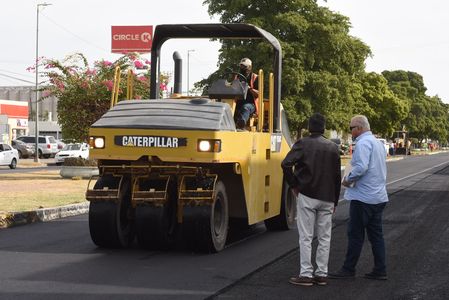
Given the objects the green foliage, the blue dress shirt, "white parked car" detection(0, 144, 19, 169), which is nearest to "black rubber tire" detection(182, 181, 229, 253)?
the blue dress shirt

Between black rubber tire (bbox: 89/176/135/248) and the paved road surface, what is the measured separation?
0.20m

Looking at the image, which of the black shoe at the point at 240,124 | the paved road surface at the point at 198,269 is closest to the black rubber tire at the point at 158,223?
the paved road surface at the point at 198,269

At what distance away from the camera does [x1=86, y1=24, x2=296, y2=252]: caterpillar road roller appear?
854cm

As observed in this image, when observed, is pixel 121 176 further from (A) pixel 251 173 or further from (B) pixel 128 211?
(A) pixel 251 173

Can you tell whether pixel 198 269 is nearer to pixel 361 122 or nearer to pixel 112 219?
pixel 112 219

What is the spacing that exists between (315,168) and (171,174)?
239 cm

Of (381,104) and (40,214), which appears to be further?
(381,104)

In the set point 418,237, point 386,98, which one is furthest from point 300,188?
point 386,98

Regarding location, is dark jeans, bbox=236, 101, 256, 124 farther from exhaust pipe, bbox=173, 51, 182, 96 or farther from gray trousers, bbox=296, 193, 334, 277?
gray trousers, bbox=296, 193, 334, 277

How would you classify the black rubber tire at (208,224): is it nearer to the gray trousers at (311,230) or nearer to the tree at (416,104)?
the gray trousers at (311,230)

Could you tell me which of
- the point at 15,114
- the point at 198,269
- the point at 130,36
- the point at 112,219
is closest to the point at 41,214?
the point at 112,219

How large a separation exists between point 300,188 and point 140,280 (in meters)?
1.97

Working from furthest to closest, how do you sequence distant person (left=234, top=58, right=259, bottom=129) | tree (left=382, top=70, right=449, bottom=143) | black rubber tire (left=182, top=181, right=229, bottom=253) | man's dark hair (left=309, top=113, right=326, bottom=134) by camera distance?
tree (left=382, top=70, right=449, bottom=143) < distant person (left=234, top=58, right=259, bottom=129) < black rubber tire (left=182, top=181, right=229, bottom=253) < man's dark hair (left=309, top=113, right=326, bottom=134)

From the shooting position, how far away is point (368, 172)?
7340 mm
